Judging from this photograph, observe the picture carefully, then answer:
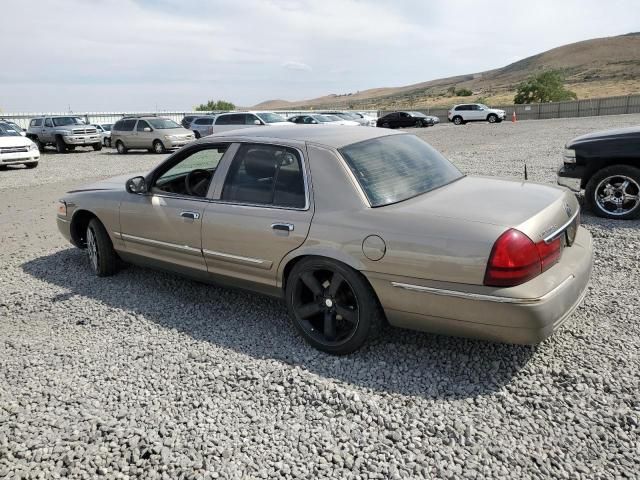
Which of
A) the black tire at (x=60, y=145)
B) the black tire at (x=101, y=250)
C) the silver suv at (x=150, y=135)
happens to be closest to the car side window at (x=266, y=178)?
the black tire at (x=101, y=250)

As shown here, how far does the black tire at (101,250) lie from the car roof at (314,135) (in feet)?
5.52

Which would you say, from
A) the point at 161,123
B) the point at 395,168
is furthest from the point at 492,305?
the point at 161,123

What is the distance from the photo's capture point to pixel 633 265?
4.92 meters

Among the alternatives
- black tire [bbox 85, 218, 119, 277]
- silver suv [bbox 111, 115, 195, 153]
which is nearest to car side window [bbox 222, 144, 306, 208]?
black tire [bbox 85, 218, 119, 277]

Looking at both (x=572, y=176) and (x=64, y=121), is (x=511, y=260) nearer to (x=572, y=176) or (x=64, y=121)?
(x=572, y=176)

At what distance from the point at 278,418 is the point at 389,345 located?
1084 millimetres

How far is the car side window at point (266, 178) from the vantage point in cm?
366

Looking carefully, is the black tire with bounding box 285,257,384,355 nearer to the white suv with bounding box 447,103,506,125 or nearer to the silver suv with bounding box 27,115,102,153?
the silver suv with bounding box 27,115,102,153

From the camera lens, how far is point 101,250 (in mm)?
5117

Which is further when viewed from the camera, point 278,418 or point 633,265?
point 633,265

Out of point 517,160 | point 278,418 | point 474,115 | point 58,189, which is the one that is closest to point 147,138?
point 58,189

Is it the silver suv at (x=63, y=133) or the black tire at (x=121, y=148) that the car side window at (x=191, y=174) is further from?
the silver suv at (x=63, y=133)

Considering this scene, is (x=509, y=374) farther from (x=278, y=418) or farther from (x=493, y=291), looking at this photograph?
(x=278, y=418)

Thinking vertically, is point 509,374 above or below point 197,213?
below
